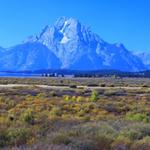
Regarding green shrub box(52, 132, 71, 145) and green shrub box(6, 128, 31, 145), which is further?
green shrub box(6, 128, 31, 145)

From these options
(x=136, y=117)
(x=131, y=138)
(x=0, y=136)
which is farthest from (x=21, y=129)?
(x=136, y=117)

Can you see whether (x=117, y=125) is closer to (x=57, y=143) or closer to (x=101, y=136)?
(x=101, y=136)

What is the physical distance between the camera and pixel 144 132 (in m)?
16.5

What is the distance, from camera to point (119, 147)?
13320 millimetres

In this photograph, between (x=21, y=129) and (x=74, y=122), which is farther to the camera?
(x=74, y=122)

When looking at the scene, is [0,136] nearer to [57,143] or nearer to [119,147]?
[57,143]

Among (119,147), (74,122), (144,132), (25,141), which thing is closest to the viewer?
(119,147)

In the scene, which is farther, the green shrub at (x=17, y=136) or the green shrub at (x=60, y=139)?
the green shrub at (x=17, y=136)

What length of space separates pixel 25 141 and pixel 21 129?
1031mm

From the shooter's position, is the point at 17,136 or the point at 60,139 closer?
the point at 60,139

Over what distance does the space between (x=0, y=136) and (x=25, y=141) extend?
0.89 meters

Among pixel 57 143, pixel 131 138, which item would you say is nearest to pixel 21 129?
pixel 57 143

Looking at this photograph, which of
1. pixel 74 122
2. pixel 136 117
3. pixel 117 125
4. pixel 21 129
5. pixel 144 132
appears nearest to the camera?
pixel 21 129

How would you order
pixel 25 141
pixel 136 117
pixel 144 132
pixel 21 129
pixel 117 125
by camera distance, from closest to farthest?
pixel 25 141 < pixel 21 129 < pixel 144 132 < pixel 117 125 < pixel 136 117
